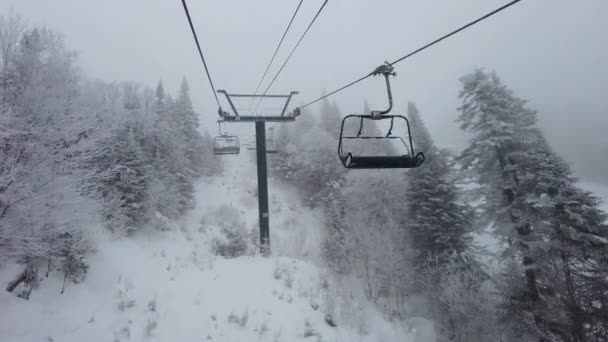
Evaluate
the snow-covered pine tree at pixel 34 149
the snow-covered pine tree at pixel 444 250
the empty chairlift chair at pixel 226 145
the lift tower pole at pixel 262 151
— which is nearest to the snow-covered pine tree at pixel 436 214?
the snow-covered pine tree at pixel 444 250

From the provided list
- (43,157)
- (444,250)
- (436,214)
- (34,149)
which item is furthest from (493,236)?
(34,149)

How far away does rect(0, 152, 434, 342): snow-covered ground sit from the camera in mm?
6750

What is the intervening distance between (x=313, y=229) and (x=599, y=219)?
20673 millimetres

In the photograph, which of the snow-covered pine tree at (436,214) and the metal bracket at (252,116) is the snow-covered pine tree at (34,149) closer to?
the metal bracket at (252,116)

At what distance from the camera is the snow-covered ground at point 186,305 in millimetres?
6750

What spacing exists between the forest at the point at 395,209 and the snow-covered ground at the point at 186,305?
751mm

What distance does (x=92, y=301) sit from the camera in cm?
815

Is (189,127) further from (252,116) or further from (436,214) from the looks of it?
(436,214)

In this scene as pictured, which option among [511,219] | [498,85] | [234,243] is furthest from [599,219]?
[234,243]

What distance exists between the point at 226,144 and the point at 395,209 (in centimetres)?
1400

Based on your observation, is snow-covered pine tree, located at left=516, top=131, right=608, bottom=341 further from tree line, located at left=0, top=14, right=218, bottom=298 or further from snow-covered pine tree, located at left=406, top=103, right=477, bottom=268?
tree line, located at left=0, top=14, right=218, bottom=298

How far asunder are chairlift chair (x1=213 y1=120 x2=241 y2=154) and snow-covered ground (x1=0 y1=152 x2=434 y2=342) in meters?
4.93

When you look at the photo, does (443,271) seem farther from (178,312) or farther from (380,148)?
(380,148)

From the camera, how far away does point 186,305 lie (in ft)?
26.3
